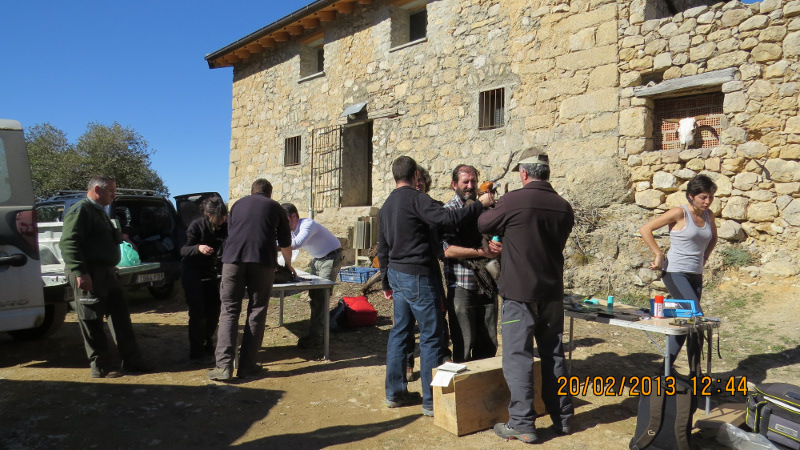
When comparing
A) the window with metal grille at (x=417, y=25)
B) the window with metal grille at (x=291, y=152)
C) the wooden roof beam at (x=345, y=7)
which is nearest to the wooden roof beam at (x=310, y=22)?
the wooden roof beam at (x=345, y=7)

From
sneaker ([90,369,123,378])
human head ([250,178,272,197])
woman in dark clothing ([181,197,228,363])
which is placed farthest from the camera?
woman in dark clothing ([181,197,228,363])

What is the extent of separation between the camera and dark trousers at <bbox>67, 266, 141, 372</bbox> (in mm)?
4320

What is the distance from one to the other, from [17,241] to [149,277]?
3074 mm

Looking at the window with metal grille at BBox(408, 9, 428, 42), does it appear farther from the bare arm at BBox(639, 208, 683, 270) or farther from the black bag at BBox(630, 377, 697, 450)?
the black bag at BBox(630, 377, 697, 450)

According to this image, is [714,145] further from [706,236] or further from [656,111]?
[706,236]

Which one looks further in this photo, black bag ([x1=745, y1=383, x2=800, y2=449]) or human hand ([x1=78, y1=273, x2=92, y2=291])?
human hand ([x1=78, y1=273, x2=92, y2=291])

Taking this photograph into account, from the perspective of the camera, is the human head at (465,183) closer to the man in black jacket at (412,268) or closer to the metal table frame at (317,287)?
the man in black jacket at (412,268)

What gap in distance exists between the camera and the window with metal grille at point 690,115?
6992 millimetres

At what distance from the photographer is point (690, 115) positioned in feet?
23.8

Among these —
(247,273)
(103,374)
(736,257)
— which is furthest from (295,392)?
(736,257)

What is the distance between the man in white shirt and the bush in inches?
196

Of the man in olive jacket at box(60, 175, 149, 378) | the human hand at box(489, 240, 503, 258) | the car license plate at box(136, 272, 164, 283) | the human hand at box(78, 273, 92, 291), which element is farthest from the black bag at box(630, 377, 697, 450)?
the car license plate at box(136, 272, 164, 283)

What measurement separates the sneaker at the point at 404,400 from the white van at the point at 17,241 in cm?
286

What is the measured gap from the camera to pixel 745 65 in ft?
21.5
